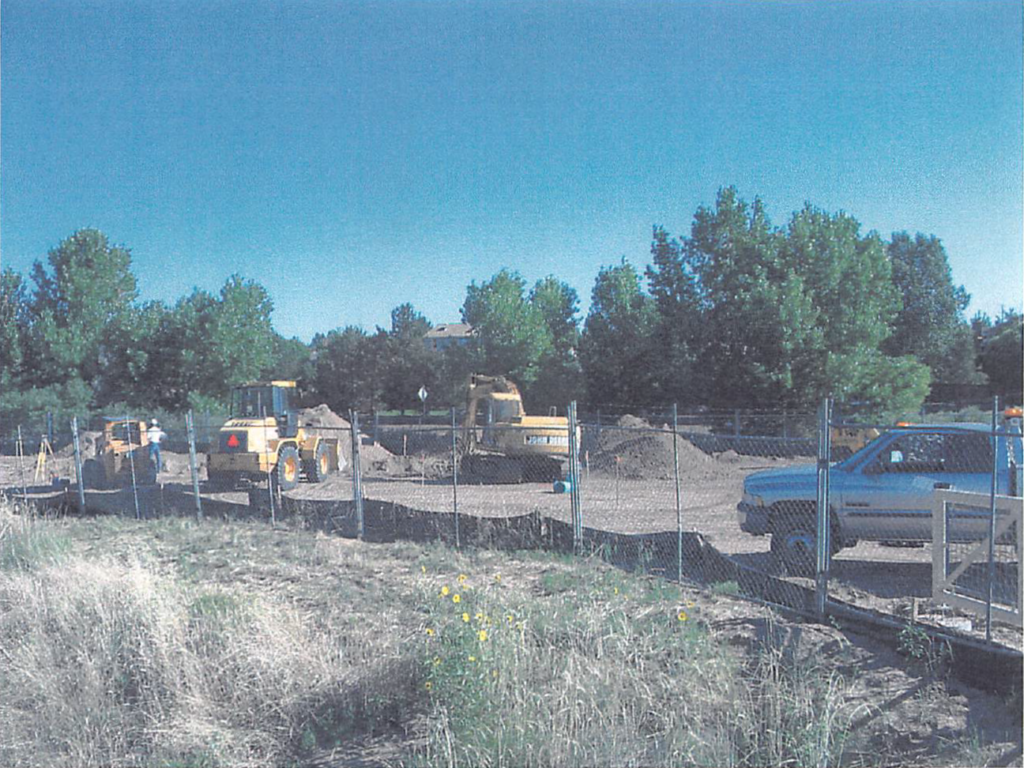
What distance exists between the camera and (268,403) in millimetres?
19359

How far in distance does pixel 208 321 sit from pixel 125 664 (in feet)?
125

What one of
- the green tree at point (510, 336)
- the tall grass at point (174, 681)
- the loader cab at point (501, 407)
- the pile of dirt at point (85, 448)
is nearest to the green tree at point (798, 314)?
the green tree at point (510, 336)

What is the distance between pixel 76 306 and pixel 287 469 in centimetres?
3080

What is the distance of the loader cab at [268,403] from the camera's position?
1906 centimetres

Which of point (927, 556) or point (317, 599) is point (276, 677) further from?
point (927, 556)

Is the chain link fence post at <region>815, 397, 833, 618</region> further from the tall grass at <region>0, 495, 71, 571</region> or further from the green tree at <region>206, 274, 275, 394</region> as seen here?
the green tree at <region>206, 274, 275, 394</region>

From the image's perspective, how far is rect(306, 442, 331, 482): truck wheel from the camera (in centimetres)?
1988

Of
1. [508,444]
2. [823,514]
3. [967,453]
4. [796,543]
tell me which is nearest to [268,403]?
[508,444]

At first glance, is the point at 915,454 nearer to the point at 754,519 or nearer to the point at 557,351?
the point at 754,519

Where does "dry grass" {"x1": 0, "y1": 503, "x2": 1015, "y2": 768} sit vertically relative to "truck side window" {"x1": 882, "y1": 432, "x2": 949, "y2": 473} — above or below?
below

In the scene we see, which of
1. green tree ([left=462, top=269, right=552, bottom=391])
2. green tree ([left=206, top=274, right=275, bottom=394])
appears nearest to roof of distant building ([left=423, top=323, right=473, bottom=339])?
green tree ([left=462, top=269, right=552, bottom=391])

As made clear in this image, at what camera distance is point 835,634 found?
6539 mm

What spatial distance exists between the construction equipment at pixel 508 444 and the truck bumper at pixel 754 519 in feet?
33.6

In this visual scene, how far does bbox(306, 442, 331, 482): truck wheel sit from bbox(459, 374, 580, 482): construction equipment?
3.47 m
